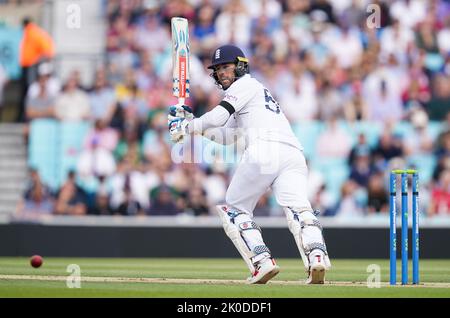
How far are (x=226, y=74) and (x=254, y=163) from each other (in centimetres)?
97

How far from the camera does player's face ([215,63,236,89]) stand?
35.4 feet

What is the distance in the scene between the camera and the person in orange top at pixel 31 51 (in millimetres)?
19719

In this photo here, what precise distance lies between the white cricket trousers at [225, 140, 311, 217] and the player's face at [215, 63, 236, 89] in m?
0.71

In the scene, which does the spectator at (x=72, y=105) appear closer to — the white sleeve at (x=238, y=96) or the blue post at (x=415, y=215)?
the white sleeve at (x=238, y=96)

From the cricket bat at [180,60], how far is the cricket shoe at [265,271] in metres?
2.02

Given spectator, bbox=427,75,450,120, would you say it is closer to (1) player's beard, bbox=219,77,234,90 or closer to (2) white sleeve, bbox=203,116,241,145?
(2) white sleeve, bbox=203,116,241,145

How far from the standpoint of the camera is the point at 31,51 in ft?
64.7

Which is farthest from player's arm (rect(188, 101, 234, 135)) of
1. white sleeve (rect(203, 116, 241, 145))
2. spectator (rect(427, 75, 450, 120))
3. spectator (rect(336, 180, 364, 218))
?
spectator (rect(427, 75, 450, 120))

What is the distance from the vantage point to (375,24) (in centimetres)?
1992

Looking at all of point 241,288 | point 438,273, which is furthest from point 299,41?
point 241,288

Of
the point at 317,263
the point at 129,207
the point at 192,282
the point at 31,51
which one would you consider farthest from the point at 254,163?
the point at 31,51

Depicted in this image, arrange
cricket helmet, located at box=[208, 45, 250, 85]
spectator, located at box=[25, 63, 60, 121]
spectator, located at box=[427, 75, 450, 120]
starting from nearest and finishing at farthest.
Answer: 1. cricket helmet, located at box=[208, 45, 250, 85]
2. spectator, located at box=[427, 75, 450, 120]
3. spectator, located at box=[25, 63, 60, 121]

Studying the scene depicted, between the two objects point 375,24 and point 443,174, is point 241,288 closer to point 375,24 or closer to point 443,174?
point 443,174

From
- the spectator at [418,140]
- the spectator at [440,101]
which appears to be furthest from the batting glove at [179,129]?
the spectator at [440,101]
